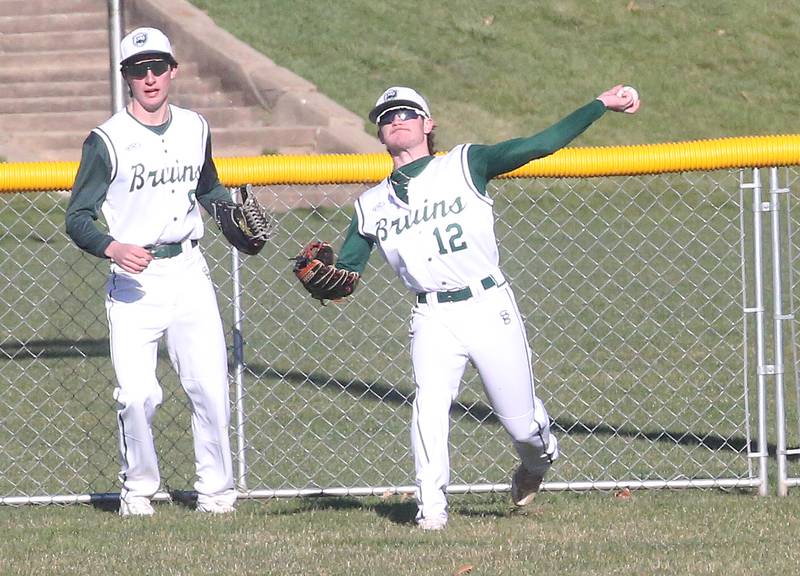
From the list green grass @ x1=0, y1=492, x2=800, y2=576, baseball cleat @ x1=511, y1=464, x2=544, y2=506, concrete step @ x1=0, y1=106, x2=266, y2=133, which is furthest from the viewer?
concrete step @ x1=0, y1=106, x2=266, y2=133

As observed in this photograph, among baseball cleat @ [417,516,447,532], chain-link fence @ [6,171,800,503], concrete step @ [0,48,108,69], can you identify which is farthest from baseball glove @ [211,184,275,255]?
concrete step @ [0,48,108,69]

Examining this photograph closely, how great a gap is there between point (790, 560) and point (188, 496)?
253 cm

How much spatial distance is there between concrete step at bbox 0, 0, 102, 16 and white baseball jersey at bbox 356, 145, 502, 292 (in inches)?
618

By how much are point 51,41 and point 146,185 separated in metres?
15.1

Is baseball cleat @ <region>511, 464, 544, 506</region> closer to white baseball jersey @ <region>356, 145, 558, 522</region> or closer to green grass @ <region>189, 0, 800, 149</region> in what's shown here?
white baseball jersey @ <region>356, 145, 558, 522</region>

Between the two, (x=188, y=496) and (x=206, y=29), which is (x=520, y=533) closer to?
(x=188, y=496)

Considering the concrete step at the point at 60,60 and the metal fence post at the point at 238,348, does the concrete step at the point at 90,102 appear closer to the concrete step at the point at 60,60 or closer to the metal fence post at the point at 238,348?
the concrete step at the point at 60,60

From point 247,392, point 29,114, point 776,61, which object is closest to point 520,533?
point 247,392

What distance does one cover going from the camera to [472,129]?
18.5m

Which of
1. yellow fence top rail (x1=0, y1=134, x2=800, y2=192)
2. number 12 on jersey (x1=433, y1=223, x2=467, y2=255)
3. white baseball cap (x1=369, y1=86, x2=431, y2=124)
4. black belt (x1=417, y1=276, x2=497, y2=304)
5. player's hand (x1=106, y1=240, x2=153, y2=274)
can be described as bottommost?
black belt (x1=417, y1=276, x2=497, y2=304)

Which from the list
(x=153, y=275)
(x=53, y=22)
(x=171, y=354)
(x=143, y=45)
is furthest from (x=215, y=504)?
(x=53, y=22)

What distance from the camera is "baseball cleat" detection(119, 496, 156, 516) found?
549cm

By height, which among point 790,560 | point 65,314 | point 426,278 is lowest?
point 65,314

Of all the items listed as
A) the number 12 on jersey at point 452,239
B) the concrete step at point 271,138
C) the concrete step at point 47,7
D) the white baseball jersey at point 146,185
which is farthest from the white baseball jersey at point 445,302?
the concrete step at point 47,7
